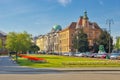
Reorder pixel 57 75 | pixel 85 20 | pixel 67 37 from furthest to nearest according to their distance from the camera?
1. pixel 67 37
2. pixel 85 20
3. pixel 57 75

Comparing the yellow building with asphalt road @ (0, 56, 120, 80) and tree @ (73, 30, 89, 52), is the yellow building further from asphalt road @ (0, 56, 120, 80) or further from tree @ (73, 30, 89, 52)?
asphalt road @ (0, 56, 120, 80)

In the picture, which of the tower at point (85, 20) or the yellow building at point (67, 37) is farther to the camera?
the yellow building at point (67, 37)

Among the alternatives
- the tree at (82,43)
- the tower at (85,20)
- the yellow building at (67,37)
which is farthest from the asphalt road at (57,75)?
the yellow building at (67,37)

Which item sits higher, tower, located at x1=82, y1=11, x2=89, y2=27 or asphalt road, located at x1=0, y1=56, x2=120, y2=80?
tower, located at x1=82, y1=11, x2=89, y2=27

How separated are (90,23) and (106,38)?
150ft

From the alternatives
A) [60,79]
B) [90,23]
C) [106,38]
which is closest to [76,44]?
[106,38]

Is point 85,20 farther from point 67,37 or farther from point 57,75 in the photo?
point 57,75

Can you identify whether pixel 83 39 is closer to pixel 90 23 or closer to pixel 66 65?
pixel 90 23

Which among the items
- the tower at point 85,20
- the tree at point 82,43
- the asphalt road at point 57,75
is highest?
the tower at point 85,20

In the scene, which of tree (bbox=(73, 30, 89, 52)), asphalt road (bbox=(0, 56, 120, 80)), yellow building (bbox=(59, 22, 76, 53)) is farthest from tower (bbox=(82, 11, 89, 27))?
asphalt road (bbox=(0, 56, 120, 80))

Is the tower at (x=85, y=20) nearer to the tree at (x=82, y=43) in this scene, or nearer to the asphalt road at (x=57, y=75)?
the tree at (x=82, y=43)

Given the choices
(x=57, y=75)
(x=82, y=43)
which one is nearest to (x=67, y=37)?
(x=82, y=43)

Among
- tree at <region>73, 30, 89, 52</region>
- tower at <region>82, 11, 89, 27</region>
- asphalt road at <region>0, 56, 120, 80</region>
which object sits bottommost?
asphalt road at <region>0, 56, 120, 80</region>

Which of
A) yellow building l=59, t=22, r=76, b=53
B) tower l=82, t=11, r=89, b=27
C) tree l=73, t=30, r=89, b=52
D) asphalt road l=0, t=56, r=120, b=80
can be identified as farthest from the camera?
yellow building l=59, t=22, r=76, b=53
